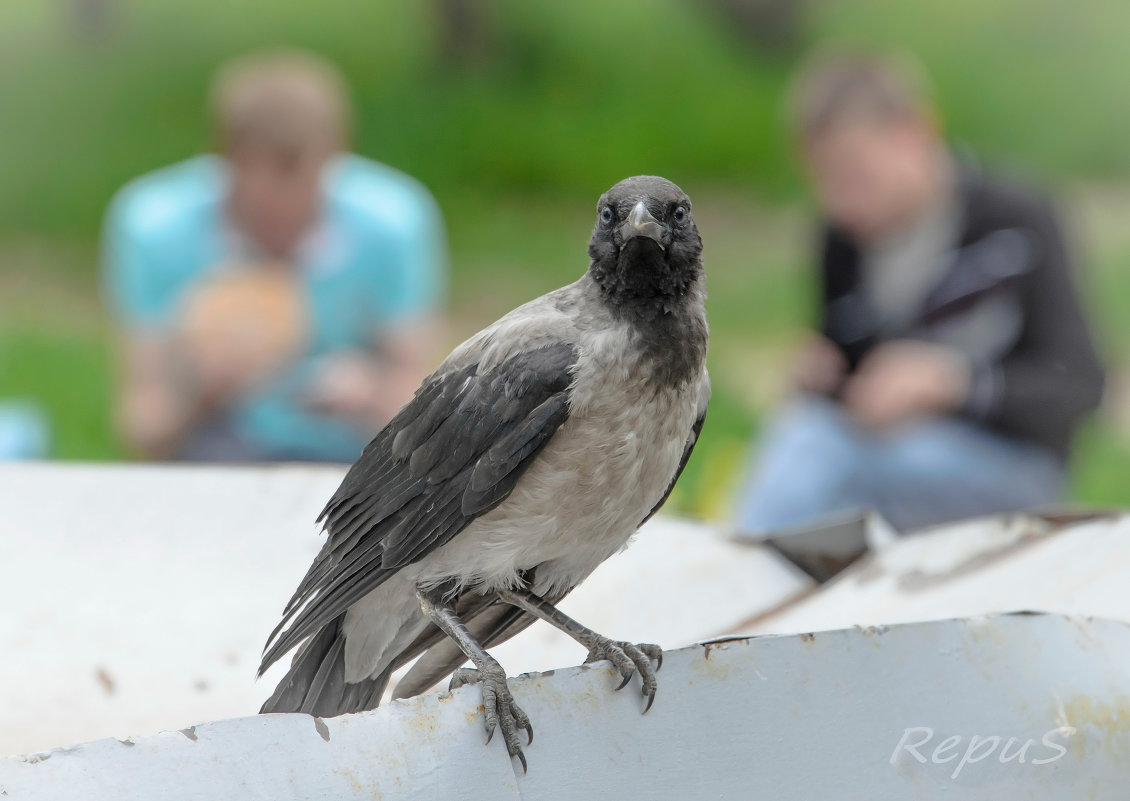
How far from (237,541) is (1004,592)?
1308 millimetres

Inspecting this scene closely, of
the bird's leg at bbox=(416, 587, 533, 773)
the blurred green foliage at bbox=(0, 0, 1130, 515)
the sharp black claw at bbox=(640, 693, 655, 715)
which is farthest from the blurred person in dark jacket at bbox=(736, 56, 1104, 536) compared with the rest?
the blurred green foliage at bbox=(0, 0, 1130, 515)

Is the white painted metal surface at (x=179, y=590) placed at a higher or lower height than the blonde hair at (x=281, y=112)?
lower

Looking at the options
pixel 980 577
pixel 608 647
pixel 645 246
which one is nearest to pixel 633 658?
pixel 608 647

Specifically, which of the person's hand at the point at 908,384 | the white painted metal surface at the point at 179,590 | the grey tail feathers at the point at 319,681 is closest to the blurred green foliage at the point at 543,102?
the person's hand at the point at 908,384

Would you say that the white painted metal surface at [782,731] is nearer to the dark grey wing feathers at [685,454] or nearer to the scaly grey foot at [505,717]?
the scaly grey foot at [505,717]

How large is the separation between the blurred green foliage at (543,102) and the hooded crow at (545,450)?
6712mm

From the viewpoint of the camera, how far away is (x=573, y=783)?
1476mm

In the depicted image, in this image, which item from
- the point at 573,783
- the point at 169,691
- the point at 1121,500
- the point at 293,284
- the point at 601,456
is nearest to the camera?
the point at 573,783

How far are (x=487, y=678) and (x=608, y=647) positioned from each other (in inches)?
8.1

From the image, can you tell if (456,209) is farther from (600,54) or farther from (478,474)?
(478,474)

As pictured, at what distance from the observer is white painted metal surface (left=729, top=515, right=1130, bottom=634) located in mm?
2031

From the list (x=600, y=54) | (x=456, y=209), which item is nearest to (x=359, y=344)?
(x=456, y=209)

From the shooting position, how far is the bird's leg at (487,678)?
4.87 ft

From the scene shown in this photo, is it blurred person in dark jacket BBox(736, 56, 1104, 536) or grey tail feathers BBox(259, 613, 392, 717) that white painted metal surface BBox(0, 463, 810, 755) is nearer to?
grey tail feathers BBox(259, 613, 392, 717)
